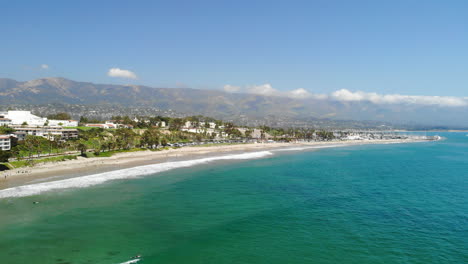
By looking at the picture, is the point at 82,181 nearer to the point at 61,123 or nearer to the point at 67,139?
the point at 67,139

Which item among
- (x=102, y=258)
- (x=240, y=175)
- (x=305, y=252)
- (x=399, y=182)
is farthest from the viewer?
(x=240, y=175)

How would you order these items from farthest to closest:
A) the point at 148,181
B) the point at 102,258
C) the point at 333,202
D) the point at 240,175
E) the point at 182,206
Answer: the point at 240,175 → the point at 148,181 → the point at 333,202 → the point at 182,206 → the point at 102,258

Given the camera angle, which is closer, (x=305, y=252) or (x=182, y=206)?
(x=305, y=252)

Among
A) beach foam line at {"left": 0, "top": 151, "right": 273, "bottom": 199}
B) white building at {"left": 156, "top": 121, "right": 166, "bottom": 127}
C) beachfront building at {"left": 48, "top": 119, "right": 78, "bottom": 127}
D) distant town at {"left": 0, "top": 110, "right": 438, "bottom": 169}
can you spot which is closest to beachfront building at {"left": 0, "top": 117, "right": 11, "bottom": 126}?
distant town at {"left": 0, "top": 110, "right": 438, "bottom": 169}

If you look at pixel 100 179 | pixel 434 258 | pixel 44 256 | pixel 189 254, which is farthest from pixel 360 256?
pixel 100 179

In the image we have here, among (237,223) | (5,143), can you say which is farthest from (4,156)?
(237,223)

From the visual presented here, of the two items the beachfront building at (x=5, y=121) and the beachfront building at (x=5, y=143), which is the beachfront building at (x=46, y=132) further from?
the beachfront building at (x=5, y=143)

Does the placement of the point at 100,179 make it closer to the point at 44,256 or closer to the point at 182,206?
the point at 182,206

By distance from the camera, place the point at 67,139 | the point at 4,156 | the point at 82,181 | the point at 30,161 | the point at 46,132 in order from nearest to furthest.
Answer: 1. the point at 82,181
2. the point at 4,156
3. the point at 30,161
4. the point at 67,139
5. the point at 46,132
